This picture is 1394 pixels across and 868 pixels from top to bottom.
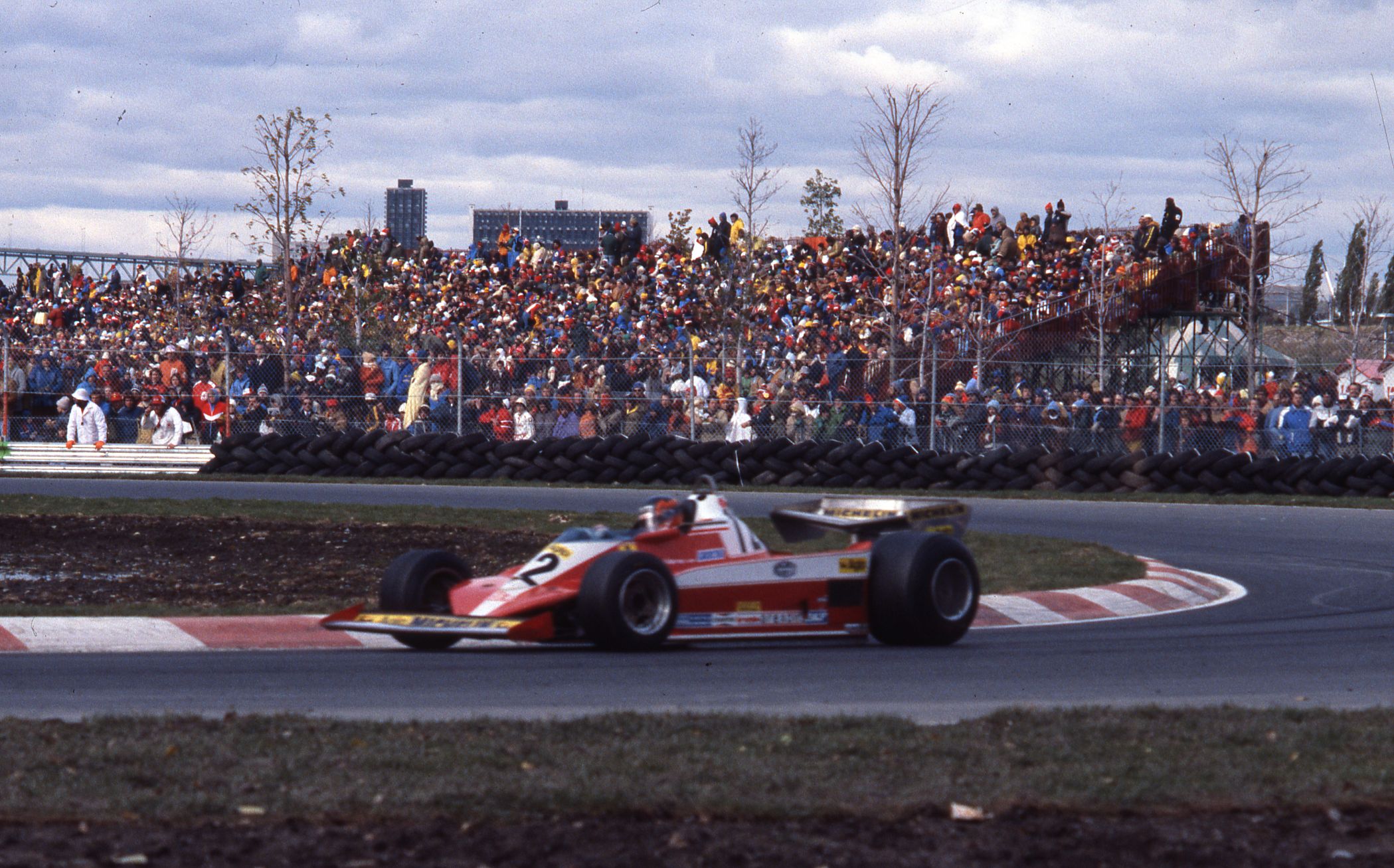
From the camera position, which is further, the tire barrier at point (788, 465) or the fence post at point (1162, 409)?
the fence post at point (1162, 409)

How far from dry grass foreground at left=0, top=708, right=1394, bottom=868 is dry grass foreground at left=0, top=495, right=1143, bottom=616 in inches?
153

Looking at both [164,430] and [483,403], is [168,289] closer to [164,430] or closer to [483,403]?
[164,430]

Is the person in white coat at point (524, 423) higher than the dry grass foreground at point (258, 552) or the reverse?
higher

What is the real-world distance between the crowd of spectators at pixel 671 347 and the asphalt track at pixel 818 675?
10.2m

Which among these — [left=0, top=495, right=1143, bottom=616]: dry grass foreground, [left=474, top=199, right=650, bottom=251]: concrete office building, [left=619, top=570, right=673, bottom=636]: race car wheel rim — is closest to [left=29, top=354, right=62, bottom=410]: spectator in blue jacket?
[left=0, top=495, right=1143, bottom=616]: dry grass foreground

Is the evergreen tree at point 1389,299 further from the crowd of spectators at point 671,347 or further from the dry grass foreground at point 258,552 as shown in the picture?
the dry grass foreground at point 258,552

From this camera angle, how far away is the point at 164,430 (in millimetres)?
24047

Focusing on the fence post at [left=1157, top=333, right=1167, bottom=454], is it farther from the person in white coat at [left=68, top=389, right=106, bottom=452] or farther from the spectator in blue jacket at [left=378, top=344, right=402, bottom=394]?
the person in white coat at [left=68, top=389, right=106, bottom=452]

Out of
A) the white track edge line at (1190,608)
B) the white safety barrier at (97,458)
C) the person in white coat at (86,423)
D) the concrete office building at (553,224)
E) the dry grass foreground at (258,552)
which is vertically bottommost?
the white track edge line at (1190,608)

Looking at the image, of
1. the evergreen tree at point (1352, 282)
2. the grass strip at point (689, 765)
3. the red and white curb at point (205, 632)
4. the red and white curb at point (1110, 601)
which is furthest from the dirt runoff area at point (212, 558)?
the evergreen tree at point (1352, 282)

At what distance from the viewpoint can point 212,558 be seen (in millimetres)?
12453

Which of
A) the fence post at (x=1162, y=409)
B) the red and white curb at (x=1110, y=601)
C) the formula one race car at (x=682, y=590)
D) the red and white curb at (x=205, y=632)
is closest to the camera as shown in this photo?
the formula one race car at (x=682, y=590)

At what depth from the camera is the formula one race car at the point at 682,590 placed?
7.74 metres

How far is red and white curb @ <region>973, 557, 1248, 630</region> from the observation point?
10102 millimetres
